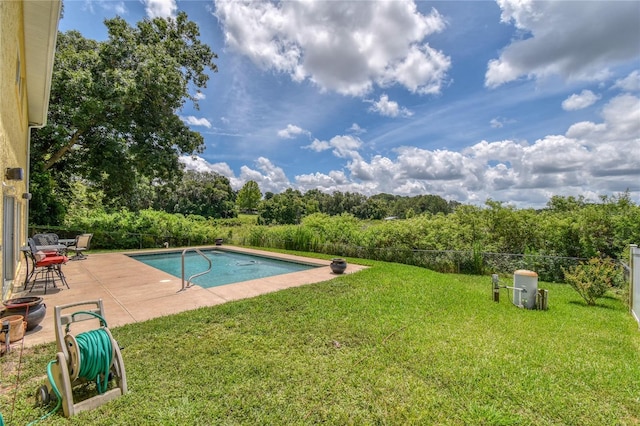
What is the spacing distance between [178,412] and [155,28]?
20178mm

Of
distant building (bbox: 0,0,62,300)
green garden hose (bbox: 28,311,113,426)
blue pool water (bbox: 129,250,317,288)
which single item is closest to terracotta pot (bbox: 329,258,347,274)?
blue pool water (bbox: 129,250,317,288)

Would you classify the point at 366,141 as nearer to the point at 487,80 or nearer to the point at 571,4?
the point at 487,80

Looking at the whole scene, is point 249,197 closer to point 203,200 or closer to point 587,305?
point 203,200

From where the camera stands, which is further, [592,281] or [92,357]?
[592,281]

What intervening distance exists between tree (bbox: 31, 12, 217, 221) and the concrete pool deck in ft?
22.3

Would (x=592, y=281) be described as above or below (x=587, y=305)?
above

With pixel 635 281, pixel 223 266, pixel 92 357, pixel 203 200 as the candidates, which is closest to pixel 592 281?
pixel 635 281

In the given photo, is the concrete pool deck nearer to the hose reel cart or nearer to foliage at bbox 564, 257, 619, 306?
the hose reel cart

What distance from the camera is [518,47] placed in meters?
8.27

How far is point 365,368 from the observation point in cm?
326

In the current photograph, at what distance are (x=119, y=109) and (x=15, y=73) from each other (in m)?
8.46

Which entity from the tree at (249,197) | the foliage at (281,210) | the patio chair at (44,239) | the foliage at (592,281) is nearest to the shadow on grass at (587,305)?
the foliage at (592,281)

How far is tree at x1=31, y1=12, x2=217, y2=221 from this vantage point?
12180mm

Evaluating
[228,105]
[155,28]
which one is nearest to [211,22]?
[228,105]
